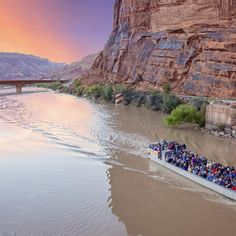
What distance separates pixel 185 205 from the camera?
50.7ft

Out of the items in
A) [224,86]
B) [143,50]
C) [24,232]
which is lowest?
[24,232]

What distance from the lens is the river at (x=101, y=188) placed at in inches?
536

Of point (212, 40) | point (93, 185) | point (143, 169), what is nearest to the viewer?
point (93, 185)

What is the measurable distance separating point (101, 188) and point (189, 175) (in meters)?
4.45

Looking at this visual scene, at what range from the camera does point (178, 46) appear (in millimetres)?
50656

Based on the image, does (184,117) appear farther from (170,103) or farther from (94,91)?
(94,91)

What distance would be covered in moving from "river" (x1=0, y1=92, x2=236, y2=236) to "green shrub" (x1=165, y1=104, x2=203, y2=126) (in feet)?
3.94

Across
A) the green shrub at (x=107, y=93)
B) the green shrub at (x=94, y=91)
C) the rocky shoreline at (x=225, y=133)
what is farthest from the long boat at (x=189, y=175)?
the green shrub at (x=94, y=91)

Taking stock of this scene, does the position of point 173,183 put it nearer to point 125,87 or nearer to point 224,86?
point 224,86

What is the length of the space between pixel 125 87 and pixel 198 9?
17.3 m

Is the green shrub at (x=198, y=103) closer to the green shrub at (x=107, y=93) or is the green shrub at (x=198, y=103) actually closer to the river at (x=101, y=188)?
the river at (x=101, y=188)

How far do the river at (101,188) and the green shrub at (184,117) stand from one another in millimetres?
1202

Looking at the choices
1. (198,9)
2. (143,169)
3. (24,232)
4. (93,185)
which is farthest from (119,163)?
(198,9)

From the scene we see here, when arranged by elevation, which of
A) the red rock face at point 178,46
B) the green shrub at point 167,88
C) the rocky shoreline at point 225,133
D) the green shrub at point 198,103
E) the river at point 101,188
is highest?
the red rock face at point 178,46
